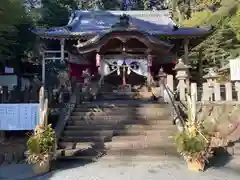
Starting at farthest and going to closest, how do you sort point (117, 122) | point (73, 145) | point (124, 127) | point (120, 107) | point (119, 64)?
point (119, 64), point (120, 107), point (117, 122), point (124, 127), point (73, 145)

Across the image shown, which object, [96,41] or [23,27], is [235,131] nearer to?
[96,41]

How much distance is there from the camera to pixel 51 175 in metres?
7.26

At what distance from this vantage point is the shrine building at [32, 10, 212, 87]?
16.4 metres

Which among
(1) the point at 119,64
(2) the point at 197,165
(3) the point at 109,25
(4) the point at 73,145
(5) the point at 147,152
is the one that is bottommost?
(2) the point at 197,165

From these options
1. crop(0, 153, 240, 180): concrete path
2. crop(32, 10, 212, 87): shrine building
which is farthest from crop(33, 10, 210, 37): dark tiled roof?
crop(0, 153, 240, 180): concrete path

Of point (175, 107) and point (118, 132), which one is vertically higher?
point (175, 107)

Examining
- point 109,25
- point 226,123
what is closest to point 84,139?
point 226,123

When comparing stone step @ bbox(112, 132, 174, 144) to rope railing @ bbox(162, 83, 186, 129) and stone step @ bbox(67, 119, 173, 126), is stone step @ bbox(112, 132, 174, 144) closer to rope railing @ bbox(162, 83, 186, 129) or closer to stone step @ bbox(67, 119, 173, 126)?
rope railing @ bbox(162, 83, 186, 129)

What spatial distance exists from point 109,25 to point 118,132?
517 inches

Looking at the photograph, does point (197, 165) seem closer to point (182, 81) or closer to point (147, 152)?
point (147, 152)

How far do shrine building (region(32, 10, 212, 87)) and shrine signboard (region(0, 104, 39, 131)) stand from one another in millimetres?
7515

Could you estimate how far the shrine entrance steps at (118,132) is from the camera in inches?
340

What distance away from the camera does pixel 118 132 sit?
966 cm

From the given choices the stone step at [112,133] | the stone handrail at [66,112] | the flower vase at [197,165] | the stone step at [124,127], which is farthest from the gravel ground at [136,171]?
the stone step at [124,127]
